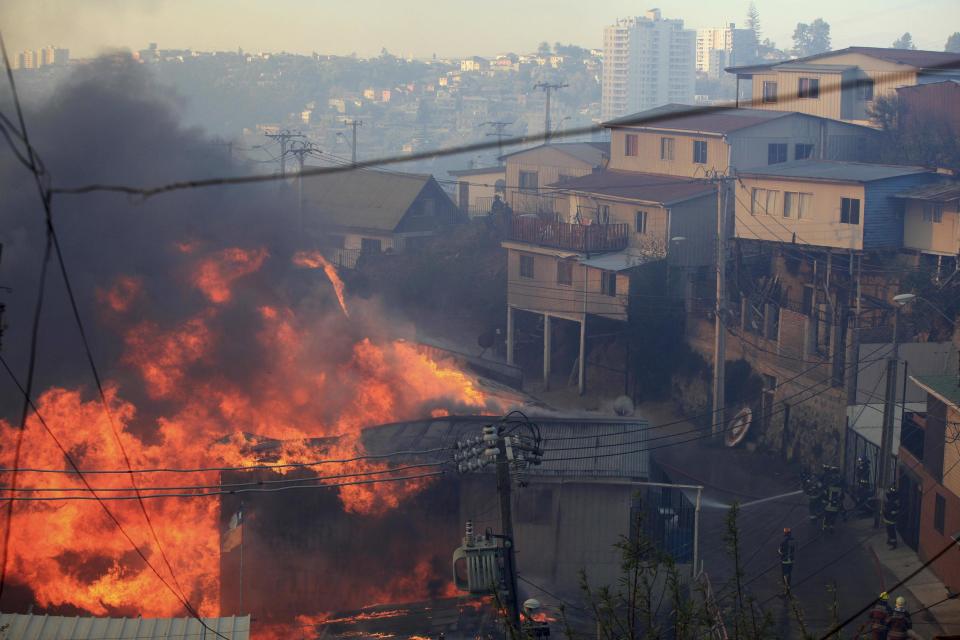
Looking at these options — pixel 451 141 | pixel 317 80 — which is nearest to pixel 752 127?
pixel 451 141

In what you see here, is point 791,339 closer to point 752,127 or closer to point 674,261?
point 674,261

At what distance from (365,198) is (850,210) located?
32.1 metres

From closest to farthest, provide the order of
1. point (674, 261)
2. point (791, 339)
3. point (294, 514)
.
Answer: point (294, 514), point (791, 339), point (674, 261)

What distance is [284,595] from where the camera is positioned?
23438mm

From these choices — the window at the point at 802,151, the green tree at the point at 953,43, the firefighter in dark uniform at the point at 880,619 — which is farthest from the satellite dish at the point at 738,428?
the green tree at the point at 953,43

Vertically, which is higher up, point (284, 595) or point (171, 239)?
point (171, 239)

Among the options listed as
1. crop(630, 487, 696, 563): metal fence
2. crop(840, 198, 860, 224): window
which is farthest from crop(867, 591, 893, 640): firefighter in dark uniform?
crop(840, 198, 860, 224): window

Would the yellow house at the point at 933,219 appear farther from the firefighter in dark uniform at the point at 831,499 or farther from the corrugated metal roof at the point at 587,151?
the corrugated metal roof at the point at 587,151

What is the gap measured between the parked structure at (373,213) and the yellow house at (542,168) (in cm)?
447

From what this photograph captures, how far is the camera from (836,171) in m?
37.8

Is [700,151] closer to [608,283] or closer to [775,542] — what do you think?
[608,283]

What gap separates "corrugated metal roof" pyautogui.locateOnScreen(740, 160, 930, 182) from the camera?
116ft

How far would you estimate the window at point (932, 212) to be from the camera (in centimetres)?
3347

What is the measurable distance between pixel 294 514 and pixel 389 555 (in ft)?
7.65
